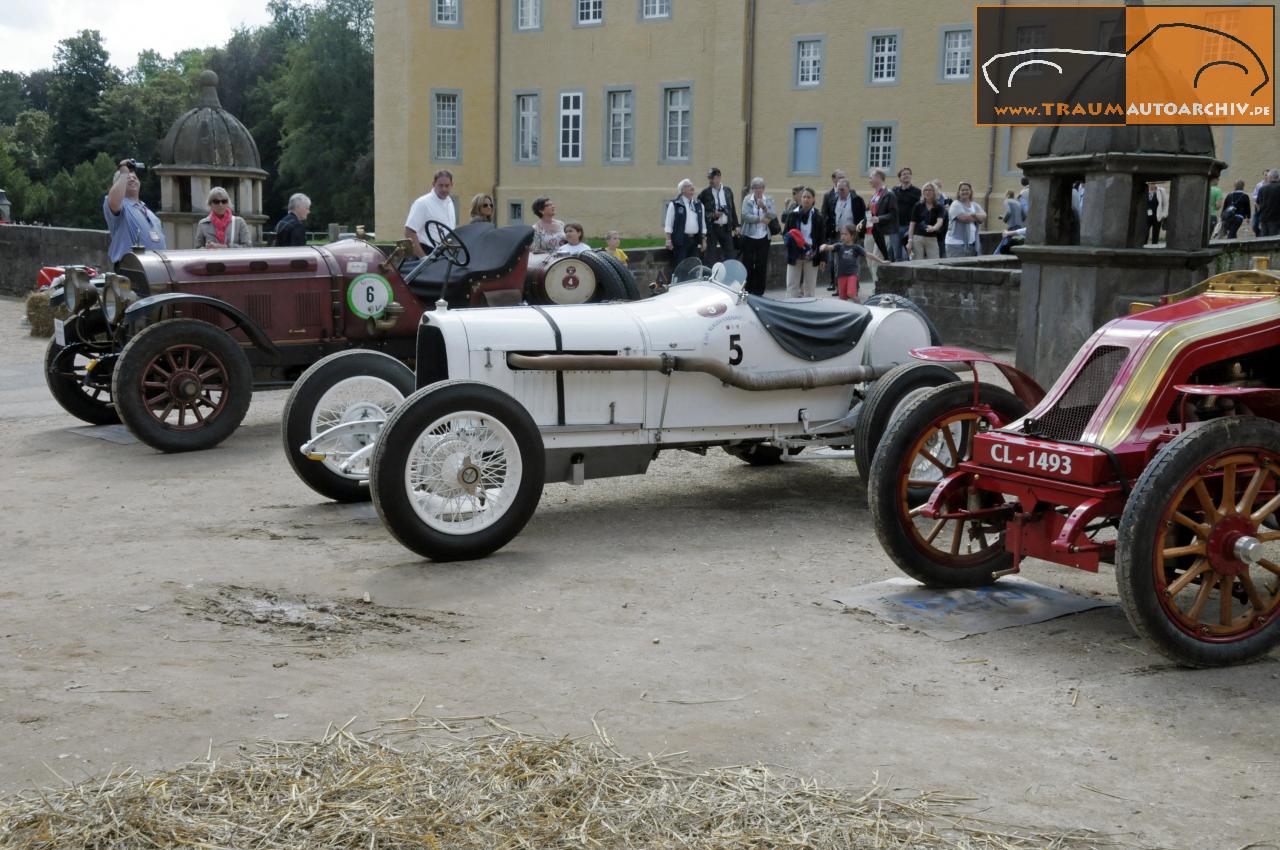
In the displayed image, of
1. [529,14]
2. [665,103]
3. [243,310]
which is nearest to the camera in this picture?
[243,310]

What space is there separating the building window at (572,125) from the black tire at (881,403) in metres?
39.2

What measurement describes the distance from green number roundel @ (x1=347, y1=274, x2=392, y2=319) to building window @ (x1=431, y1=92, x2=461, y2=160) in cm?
3787

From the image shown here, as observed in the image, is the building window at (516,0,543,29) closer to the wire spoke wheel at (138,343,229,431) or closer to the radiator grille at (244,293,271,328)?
the radiator grille at (244,293,271,328)

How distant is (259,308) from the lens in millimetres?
11414

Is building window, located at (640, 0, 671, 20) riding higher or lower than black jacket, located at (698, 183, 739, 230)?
higher

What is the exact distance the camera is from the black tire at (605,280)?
1255 centimetres

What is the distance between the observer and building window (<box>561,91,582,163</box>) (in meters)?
46.7

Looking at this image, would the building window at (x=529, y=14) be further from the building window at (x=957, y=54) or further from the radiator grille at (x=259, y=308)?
the radiator grille at (x=259, y=308)

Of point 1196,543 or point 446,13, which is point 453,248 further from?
point 446,13

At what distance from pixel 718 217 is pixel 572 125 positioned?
1103 inches

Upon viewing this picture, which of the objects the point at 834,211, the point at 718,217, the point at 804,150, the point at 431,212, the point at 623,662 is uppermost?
the point at 804,150

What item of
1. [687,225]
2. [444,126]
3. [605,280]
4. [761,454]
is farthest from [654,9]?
[761,454]

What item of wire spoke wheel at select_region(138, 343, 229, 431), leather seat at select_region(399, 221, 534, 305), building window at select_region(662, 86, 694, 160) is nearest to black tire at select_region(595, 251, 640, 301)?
leather seat at select_region(399, 221, 534, 305)

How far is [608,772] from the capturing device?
4.40 meters
